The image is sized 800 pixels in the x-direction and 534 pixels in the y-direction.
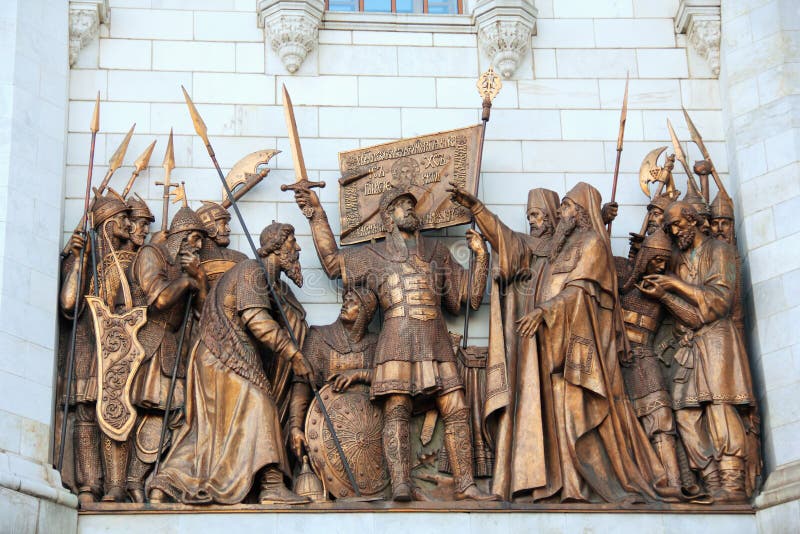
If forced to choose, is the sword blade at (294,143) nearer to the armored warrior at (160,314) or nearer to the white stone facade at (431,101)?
the white stone facade at (431,101)

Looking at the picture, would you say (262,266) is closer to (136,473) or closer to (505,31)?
(136,473)

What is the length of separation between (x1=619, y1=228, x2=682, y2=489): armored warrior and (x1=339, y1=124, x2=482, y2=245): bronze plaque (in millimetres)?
1454

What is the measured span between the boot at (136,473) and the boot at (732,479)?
4.36 metres

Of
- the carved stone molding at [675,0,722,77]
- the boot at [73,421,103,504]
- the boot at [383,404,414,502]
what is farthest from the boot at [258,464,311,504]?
the carved stone molding at [675,0,722,77]

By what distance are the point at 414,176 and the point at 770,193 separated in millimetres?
2905

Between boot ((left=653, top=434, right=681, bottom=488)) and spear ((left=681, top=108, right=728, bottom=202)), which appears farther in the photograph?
spear ((left=681, top=108, right=728, bottom=202))

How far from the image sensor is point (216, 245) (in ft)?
45.8

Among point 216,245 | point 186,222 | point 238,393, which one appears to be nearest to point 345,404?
point 238,393

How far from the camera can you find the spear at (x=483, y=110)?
45.3 ft

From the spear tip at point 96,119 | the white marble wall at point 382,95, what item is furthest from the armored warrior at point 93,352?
the white marble wall at point 382,95

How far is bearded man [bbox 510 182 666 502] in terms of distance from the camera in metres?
13.0

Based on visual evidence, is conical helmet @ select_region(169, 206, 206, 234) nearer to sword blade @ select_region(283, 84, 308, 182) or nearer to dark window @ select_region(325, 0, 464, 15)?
sword blade @ select_region(283, 84, 308, 182)

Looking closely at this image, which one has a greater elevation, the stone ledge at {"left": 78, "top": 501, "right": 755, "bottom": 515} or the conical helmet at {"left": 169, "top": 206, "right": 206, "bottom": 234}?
the conical helmet at {"left": 169, "top": 206, "right": 206, "bottom": 234}

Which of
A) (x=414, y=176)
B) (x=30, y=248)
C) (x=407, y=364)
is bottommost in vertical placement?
(x=407, y=364)
